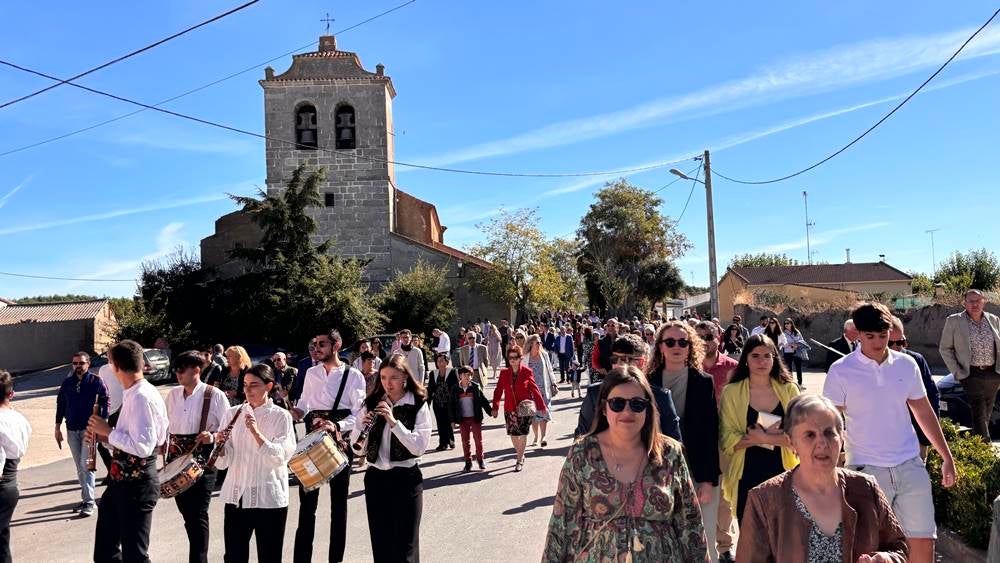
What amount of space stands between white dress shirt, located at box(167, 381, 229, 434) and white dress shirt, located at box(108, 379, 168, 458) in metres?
0.30

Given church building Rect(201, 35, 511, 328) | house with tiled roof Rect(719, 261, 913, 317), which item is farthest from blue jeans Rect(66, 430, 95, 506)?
house with tiled roof Rect(719, 261, 913, 317)

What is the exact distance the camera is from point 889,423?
473 centimetres

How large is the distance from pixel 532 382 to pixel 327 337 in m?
4.14

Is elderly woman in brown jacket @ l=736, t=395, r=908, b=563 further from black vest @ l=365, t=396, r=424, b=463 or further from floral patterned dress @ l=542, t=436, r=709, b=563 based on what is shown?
black vest @ l=365, t=396, r=424, b=463

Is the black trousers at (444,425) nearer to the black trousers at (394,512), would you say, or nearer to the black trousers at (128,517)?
the black trousers at (394,512)

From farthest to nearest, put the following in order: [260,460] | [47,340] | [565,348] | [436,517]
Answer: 1. [47,340]
2. [565,348]
3. [436,517]
4. [260,460]

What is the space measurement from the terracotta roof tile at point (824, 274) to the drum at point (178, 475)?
65.0m

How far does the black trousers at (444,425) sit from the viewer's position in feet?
39.8

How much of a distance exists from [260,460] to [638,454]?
3124 mm

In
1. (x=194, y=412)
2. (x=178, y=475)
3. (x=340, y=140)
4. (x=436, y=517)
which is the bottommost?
(x=436, y=517)

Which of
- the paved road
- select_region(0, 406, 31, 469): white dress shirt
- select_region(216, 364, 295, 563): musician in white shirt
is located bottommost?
the paved road

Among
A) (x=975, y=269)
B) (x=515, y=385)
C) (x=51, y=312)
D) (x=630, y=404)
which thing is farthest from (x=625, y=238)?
(x=630, y=404)

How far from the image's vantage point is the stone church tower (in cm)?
3978

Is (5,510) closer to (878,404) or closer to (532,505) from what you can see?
(532,505)
